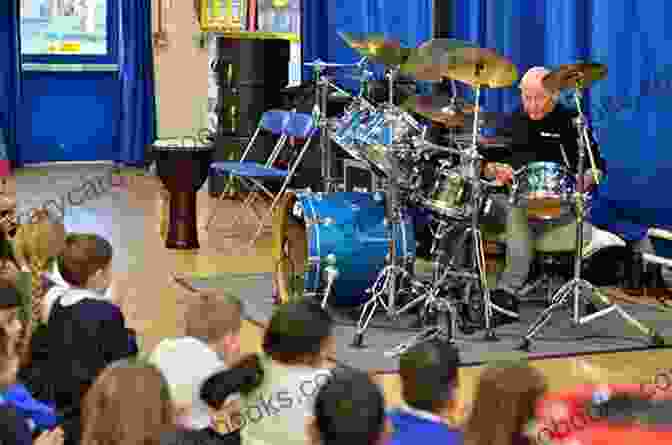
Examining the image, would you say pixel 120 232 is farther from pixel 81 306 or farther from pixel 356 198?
pixel 81 306

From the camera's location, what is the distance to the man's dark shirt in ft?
Result: 20.4

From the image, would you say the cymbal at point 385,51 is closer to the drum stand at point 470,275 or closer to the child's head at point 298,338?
the drum stand at point 470,275

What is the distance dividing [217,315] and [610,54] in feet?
13.9

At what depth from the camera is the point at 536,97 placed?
619 centimetres

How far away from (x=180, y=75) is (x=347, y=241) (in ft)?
22.3

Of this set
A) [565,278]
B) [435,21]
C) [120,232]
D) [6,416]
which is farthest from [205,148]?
[6,416]

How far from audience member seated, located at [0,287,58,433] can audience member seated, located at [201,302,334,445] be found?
0.53 m

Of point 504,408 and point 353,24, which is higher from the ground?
point 353,24

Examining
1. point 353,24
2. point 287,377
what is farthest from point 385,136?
point 353,24

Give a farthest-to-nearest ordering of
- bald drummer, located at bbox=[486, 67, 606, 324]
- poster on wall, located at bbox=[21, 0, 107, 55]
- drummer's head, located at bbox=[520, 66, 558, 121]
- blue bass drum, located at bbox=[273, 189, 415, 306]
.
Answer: poster on wall, located at bbox=[21, 0, 107, 55] < drummer's head, located at bbox=[520, 66, 558, 121] < bald drummer, located at bbox=[486, 67, 606, 324] < blue bass drum, located at bbox=[273, 189, 415, 306]

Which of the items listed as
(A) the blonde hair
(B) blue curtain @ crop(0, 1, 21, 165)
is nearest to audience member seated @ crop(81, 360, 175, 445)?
(A) the blonde hair

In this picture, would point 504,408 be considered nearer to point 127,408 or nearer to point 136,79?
point 127,408

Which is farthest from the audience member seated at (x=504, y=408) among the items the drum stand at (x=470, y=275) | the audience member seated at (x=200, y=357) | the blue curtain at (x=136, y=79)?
the blue curtain at (x=136, y=79)

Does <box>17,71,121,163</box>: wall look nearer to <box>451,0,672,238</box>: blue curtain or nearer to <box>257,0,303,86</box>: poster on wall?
<box>257,0,303,86</box>: poster on wall
